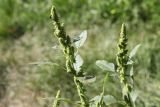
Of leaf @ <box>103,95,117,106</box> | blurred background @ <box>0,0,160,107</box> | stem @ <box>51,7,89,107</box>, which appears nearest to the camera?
stem @ <box>51,7,89,107</box>

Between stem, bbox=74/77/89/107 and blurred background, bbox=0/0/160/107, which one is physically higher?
blurred background, bbox=0/0/160/107

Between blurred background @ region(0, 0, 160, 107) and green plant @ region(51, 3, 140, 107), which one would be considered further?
blurred background @ region(0, 0, 160, 107)

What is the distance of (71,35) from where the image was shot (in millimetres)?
4680

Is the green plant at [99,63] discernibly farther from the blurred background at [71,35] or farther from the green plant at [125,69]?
the blurred background at [71,35]

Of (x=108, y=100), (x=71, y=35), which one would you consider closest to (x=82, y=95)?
(x=108, y=100)

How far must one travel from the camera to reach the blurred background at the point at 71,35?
3990 millimetres

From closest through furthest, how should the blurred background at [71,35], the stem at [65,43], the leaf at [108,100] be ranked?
the stem at [65,43], the leaf at [108,100], the blurred background at [71,35]

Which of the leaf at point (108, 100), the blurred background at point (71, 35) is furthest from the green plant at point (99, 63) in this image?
the blurred background at point (71, 35)

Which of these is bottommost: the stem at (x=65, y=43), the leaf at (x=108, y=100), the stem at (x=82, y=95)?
the leaf at (x=108, y=100)

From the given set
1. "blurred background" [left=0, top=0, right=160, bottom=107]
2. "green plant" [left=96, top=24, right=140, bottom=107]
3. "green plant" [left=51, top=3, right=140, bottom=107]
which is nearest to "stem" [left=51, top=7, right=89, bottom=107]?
"green plant" [left=51, top=3, right=140, bottom=107]

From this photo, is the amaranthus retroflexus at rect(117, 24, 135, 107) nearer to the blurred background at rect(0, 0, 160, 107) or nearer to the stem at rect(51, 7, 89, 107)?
the stem at rect(51, 7, 89, 107)

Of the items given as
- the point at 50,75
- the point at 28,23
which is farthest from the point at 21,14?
the point at 50,75

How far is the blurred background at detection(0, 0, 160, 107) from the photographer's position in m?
3.99

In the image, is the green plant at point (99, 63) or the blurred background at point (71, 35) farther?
the blurred background at point (71, 35)
